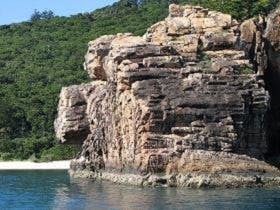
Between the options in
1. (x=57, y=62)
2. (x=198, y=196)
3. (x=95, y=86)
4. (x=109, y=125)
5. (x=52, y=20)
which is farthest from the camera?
(x=52, y=20)

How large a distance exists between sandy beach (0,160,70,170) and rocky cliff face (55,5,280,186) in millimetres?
25940

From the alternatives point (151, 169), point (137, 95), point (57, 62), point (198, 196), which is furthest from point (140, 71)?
point (57, 62)

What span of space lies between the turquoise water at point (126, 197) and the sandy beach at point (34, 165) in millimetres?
31413

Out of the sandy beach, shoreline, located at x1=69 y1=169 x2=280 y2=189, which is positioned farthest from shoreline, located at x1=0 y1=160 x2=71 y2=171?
shoreline, located at x1=69 y1=169 x2=280 y2=189

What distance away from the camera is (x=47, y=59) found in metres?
146

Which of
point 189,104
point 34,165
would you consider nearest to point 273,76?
point 189,104

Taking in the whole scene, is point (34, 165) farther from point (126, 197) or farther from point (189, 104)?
point (126, 197)

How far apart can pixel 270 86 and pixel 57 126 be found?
24.9 metres

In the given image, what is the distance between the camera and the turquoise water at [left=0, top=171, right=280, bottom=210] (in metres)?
51.6

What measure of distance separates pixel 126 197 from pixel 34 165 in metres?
51.4

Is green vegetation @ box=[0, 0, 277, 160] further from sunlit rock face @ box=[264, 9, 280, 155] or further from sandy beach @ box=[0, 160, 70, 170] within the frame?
sunlit rock face @ box=[264, 9, 280, 155]

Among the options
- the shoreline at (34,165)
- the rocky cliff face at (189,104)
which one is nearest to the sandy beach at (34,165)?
the shoreline at (34,165)

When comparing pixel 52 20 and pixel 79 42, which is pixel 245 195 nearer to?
pixel 79 42

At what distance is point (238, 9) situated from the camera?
87375 mm
